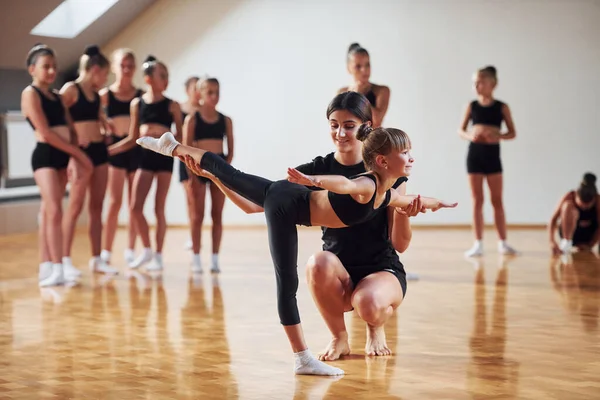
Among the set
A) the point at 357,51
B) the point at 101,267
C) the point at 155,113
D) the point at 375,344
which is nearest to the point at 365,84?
the point at 357,51

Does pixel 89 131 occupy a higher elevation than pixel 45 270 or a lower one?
higher

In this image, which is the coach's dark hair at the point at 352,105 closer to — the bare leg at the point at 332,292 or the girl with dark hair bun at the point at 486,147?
the bare leg at the point at 332,292

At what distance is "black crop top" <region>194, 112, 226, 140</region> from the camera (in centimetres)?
625

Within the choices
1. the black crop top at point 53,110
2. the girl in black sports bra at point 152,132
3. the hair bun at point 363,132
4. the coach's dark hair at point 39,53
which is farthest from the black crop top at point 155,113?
the hair bun at point 363,132

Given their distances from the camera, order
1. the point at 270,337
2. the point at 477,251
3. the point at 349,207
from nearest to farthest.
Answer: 1. the point at 349,207
2. the point at 270,337
3. the point at 477,251

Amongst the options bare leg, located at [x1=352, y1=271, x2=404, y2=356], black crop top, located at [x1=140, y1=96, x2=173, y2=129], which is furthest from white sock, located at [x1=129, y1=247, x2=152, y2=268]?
bare leg, located at [x1=352, y1=271, x2=404, y2=356]

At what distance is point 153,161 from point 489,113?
2.61 m

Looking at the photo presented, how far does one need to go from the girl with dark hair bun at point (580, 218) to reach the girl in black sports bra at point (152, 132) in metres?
2.97

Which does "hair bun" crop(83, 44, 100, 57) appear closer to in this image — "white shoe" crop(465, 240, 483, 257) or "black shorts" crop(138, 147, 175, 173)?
"black shorts" crop(138, 147, 175, 173)

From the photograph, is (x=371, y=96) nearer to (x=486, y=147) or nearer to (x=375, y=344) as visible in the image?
(x=486, y=147)

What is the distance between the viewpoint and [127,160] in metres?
6.71

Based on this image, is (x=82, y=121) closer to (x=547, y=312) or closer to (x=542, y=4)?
(x=547, y=312)

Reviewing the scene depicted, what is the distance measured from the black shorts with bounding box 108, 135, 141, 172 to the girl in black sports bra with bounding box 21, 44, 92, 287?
0.76 metres

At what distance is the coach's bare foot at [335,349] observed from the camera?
11.9 feet
